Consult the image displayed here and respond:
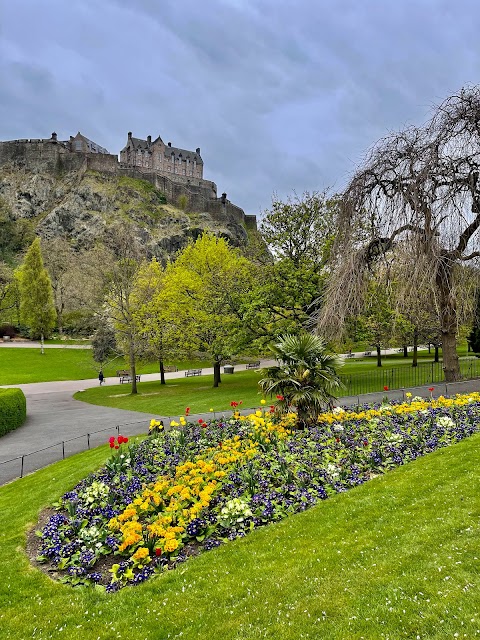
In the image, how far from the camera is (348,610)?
3.54 m

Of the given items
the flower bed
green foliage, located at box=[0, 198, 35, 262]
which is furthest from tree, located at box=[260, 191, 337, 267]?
green foliage, located at box=[0, 198, 35, 262]

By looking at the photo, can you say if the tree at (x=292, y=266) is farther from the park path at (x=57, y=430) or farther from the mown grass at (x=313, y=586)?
the mown grass at (x=313, y=586)

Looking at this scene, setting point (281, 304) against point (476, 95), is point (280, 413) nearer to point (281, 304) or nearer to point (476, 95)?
point (476, 95)

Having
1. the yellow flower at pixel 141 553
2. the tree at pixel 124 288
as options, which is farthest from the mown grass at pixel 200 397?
the yellow flower at pixel 141 553

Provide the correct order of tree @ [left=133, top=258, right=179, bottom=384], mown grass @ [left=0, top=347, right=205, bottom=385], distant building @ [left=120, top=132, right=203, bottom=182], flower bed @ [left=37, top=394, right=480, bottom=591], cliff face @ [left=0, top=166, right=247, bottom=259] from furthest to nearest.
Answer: distant building @ [left=120, top=132, right=203, bottom=182] → cliff face @ [left=0, top=166, right=247, bottom=259] → mown grass @ [left=0, top=347, right=205, bottom=385] → tree @ [left=133, top=258, right=179, bottom=384] → flower bed @ [left=37, top=394, right=480, bottom=591]

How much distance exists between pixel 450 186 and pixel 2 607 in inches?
516

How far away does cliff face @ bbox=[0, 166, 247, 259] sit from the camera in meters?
92.4

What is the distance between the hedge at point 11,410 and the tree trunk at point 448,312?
52.8 feet

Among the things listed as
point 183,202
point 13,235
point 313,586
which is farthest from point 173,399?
point 183,202

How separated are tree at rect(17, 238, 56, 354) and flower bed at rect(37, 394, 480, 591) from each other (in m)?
52.3

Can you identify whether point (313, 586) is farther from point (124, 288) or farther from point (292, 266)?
point (124, 288)

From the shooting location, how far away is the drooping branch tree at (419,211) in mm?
12008

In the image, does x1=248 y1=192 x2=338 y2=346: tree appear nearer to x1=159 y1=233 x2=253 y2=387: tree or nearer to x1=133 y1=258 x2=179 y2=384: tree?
x1=159 y1=233 x2=253 y2=387: tree

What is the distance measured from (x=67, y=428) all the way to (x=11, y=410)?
7.64 feet
